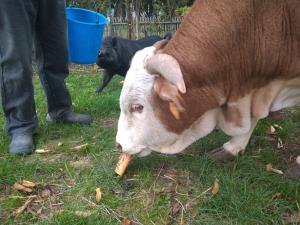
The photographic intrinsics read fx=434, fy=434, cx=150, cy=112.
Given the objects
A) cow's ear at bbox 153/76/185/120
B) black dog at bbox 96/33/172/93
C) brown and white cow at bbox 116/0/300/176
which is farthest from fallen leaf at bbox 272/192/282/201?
black dog at bbox 96/33/172/93

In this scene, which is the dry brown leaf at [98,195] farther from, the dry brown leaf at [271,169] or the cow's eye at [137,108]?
the dry brown leaf at [271,169]

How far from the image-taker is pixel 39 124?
4152 millimetres

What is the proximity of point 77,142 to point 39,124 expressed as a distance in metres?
0.61

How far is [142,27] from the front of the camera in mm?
8742

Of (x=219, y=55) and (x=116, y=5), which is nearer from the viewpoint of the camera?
(x=219, y=55)

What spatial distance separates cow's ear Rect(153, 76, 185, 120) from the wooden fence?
5967 millimetres

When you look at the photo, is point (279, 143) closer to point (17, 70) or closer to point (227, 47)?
point (227, 47)


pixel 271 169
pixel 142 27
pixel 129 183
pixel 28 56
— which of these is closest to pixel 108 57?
pixel 28 56

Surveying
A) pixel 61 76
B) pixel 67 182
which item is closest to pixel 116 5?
pixel 61 76

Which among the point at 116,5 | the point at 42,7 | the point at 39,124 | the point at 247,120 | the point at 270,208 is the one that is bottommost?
the point at 116,5

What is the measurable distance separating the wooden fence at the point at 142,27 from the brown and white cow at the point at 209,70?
19.0 feet

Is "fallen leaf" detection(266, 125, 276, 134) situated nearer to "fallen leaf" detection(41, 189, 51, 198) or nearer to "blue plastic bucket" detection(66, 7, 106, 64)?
"fallen leaf" detection(41, 189, 51, 198)

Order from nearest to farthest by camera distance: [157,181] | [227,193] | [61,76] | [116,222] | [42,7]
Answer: [116,222] < [227,193] < [157,181] < [42,7] < [61,76]

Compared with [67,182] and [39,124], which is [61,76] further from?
[67,182]
